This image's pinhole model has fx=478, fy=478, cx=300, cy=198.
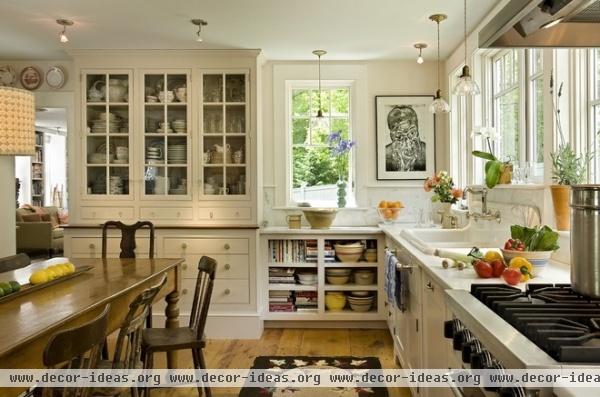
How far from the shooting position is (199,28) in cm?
360

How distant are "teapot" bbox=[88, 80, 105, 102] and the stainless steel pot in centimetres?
405

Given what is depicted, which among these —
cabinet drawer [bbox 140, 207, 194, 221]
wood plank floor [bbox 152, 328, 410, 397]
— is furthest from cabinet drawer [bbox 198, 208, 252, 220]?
wood plank floor [bbox 152, 328, 410, 397]

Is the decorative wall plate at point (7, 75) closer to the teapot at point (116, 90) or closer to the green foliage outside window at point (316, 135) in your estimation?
the teapot at point (116, 90)

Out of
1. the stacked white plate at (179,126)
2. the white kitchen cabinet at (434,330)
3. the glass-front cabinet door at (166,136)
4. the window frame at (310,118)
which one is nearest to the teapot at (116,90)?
the glass-front cabinet door at (166,136)

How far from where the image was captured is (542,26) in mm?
1464

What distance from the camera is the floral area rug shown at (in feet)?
9.82

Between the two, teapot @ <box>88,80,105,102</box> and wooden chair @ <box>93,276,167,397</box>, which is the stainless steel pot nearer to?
wooden chair @ <box>93,276,167,397</box>

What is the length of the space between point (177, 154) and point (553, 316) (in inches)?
146

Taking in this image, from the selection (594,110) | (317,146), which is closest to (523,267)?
(594,110)

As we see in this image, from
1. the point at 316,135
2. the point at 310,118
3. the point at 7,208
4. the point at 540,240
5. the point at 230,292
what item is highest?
the point at 310,118

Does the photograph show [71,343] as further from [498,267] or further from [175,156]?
[175,156]

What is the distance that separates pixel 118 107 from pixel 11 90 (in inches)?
84.7

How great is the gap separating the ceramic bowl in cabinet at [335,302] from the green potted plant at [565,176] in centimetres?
241

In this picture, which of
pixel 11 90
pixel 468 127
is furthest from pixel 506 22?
pixel 468 127
